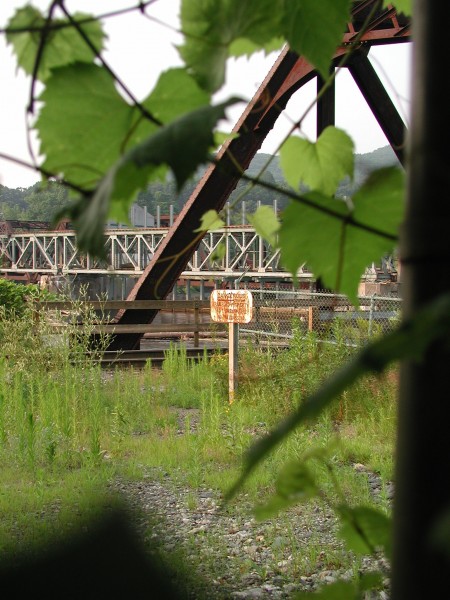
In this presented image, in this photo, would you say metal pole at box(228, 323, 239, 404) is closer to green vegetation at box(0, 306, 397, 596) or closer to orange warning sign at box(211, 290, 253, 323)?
green vegetation at box(0, 306, 397, 596)

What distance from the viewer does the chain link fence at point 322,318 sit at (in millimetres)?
7051

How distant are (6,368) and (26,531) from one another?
291 cm

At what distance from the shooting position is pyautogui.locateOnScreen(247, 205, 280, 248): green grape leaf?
1.66 feet

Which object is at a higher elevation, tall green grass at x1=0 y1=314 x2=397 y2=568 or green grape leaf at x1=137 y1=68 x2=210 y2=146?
green grape leaf at x1=137 y1=68 x2=210 y2=146

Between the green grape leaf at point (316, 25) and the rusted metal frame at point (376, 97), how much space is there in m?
5.54

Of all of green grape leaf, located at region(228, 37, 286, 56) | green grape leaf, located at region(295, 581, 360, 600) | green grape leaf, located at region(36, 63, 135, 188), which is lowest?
green grape leaf, located at region(295, 581, 360, 600)

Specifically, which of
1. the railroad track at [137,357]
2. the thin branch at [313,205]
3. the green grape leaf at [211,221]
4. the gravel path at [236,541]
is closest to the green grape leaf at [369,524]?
the thin branch at [313,205]

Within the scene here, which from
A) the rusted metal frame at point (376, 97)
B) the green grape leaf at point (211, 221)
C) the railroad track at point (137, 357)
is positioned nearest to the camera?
the green grape leaf at point (211, 221)

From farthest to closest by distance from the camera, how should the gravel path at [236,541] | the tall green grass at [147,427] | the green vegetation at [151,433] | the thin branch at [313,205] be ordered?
1. the tall green grass at [147,427]
2. the green vegetation at [151,433]
3. the gravel path at [236,541]
4. the thin branch at [313,205]

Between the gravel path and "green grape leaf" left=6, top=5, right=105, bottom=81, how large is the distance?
2.55 m

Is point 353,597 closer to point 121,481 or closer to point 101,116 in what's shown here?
point 101,116

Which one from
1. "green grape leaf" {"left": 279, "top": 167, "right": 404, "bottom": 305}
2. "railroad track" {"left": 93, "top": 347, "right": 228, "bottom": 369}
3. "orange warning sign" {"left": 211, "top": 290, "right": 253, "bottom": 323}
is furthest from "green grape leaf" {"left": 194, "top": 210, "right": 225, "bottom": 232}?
"railroad track" {"left": 93, "top": 347, "right": 228, "bottom": 369}

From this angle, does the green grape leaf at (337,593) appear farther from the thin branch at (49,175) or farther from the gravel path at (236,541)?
the gravel path at (236,541)

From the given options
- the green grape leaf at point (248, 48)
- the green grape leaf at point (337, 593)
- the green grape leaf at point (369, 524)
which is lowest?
the green grape leaf at point (337, 593)
